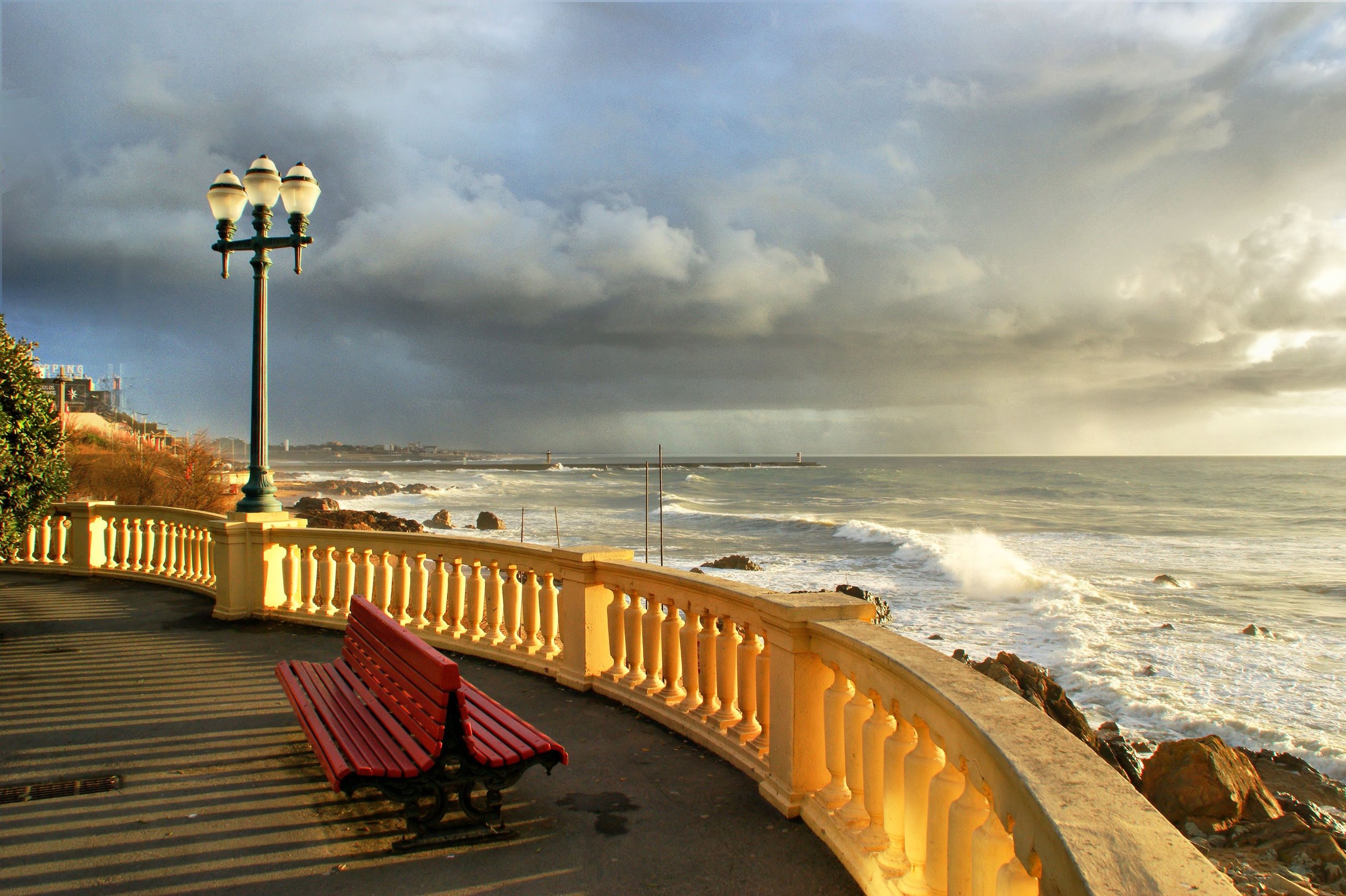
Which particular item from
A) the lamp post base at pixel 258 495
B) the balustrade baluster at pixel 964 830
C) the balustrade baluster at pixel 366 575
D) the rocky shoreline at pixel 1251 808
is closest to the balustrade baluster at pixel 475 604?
the balustrade baluster at pixel 366 575

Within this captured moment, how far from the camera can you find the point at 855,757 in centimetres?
→ 341

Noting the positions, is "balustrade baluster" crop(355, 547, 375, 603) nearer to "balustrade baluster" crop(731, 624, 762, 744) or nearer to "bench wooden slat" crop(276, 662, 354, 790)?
"bench wooden slat" crop(276, 662, 354, 790)

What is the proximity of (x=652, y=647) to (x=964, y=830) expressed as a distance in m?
3.27

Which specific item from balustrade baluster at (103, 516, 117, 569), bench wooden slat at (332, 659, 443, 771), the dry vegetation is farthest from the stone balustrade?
the dry vegetation

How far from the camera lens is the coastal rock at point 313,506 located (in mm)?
43991

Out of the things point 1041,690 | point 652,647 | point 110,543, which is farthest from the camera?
point 1041,690

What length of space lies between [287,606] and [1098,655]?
1732 cm

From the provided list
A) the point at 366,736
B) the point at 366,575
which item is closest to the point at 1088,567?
the point at 366,575

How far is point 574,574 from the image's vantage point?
19.3 feet

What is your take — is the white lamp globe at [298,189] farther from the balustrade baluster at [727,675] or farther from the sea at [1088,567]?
the sea at [1088,567]

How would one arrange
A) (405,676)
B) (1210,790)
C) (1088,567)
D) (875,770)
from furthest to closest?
1. (1088,567)
2. (1210,790)
3. (405,676)
4. (875,770)

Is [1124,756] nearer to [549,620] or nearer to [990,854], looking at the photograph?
[549,620]

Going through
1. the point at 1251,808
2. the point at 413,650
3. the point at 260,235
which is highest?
the point at 260,235

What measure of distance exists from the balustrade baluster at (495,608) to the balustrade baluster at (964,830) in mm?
5178
